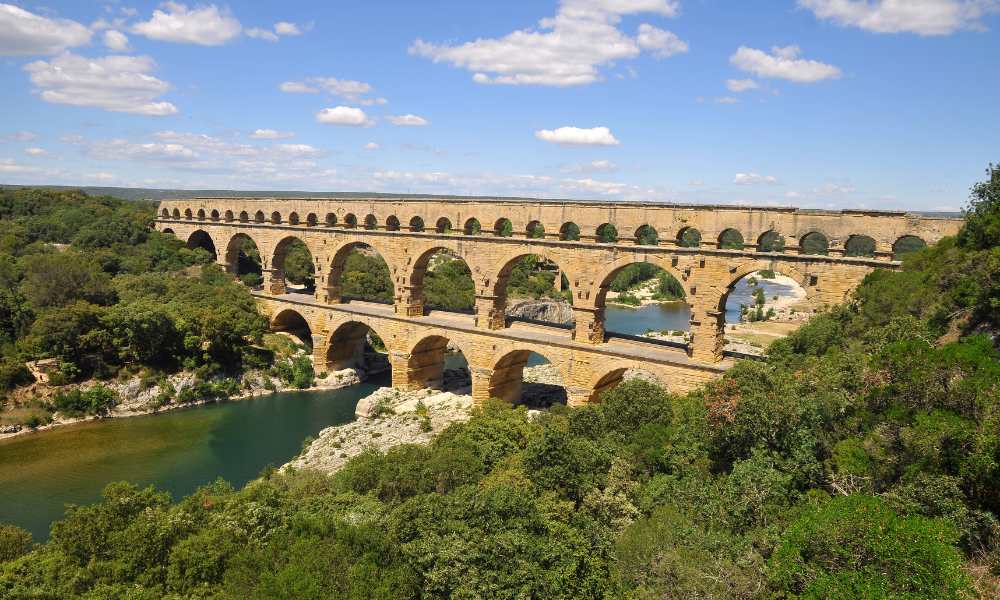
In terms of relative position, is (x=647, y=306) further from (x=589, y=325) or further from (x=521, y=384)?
(x=589, y=325)

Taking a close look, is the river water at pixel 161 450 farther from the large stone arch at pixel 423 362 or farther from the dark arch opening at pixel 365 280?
the dark arch opening at pixel 365 280

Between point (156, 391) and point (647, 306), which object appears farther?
point (647, 306)

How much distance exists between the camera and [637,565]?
32.3 feet

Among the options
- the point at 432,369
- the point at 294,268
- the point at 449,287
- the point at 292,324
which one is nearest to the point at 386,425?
the point at 432,369

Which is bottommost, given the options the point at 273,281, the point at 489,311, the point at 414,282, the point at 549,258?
the point at 489,311

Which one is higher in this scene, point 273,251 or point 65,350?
point 273,251

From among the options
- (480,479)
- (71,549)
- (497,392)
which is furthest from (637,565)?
(497,392)

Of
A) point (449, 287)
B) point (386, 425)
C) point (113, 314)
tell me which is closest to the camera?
point (386, 425)

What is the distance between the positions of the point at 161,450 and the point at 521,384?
45.9 feet

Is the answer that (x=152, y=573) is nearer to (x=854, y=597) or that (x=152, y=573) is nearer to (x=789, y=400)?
(x=854, y=597)

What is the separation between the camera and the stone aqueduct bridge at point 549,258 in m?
19.3

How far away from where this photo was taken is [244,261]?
42.8m

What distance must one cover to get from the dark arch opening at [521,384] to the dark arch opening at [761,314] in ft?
26.8

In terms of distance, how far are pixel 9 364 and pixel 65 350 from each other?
73.8 inches
